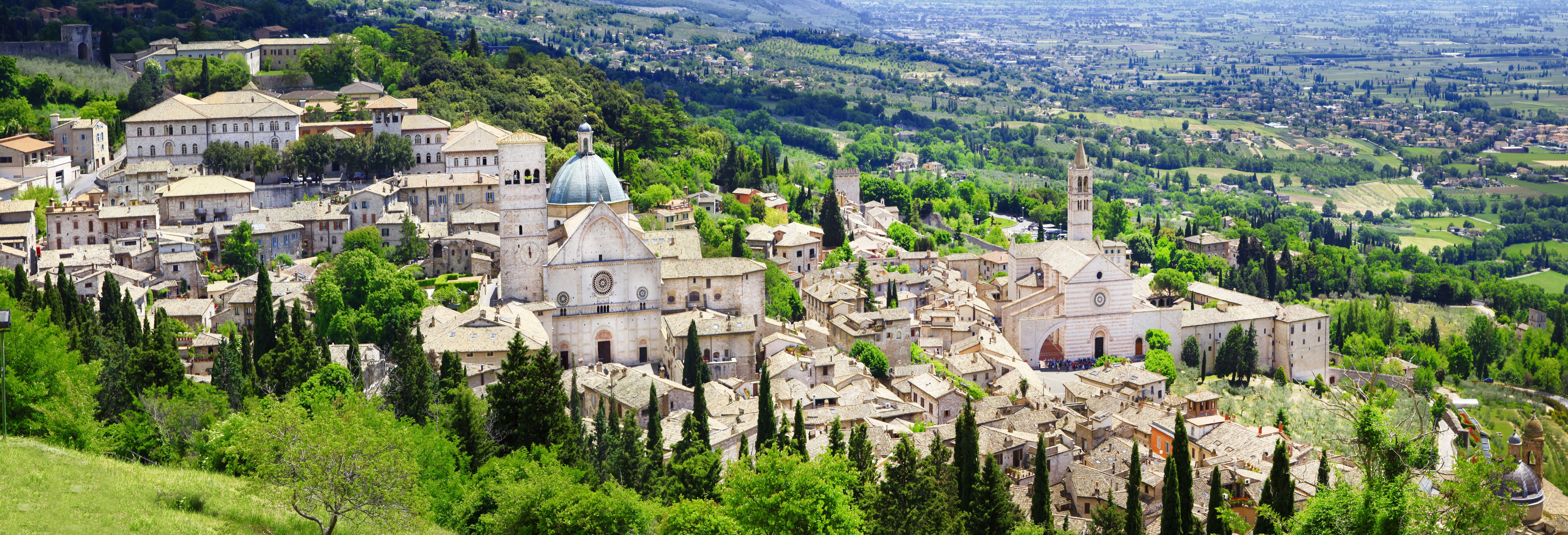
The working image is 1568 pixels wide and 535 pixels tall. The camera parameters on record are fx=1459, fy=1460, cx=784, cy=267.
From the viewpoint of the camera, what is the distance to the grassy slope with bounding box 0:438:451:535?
83.7 feet

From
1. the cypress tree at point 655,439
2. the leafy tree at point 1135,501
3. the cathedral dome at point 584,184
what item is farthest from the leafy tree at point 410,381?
the leafy tree at point 1135,501

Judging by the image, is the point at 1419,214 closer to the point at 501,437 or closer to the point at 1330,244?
the point at 1330,244

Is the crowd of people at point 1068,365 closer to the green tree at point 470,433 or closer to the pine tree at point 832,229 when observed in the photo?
the pine tree at point 832,229

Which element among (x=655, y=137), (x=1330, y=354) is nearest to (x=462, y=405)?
(x=655, y=137)

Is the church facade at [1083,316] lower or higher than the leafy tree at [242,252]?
lower

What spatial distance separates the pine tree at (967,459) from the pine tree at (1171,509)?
5.22 metres

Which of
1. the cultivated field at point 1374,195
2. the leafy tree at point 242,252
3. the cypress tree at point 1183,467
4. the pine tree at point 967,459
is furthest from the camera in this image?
the cultivated field at point 1374,195

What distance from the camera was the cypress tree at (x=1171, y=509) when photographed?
133ft

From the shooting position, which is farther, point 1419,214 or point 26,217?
point 1419,214

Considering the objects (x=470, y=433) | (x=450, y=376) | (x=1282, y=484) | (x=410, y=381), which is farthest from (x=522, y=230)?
(x=1282, y=484)

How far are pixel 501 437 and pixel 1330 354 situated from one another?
5641cm

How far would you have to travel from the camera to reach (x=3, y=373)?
32031mm

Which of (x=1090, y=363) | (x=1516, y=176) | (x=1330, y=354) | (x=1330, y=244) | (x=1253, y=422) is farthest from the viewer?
(x=1516, y=176)

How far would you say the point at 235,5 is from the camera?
116 m
